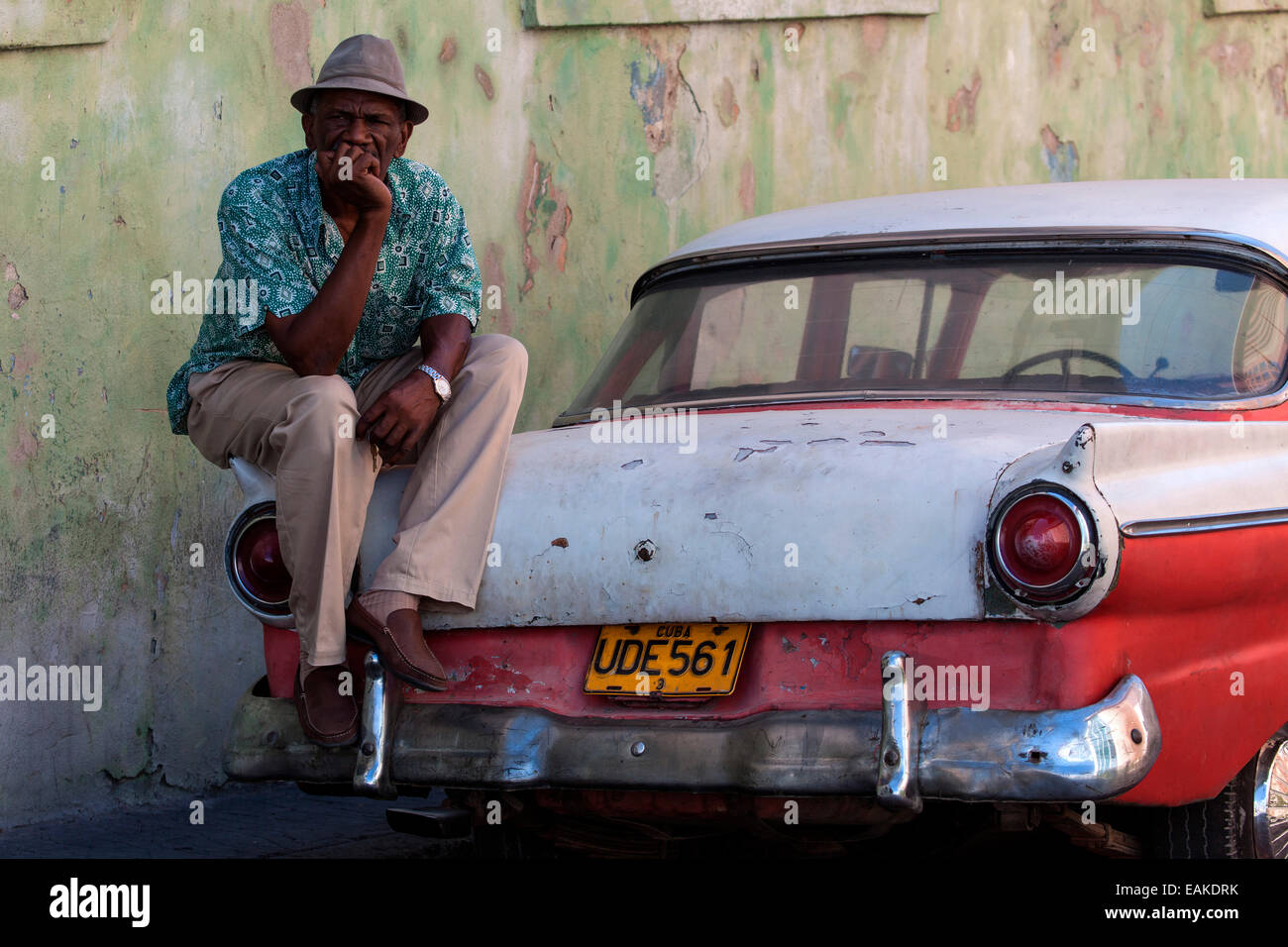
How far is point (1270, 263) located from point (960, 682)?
59.0 inches

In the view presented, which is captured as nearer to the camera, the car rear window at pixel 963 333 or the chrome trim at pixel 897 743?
the chrome trim at pixel 897 743

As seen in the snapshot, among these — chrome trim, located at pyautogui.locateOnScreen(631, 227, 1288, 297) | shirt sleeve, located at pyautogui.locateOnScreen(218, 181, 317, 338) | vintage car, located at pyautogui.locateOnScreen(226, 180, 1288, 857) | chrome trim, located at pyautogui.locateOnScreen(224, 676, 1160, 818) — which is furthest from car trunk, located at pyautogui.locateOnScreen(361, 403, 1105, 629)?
chrome trim, located at pyautogui.locateOnScreen(631, 227, 1288, 297)

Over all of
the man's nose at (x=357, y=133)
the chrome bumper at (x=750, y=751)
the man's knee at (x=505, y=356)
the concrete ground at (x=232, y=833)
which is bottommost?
the concrete ground at (x=232, y=833)

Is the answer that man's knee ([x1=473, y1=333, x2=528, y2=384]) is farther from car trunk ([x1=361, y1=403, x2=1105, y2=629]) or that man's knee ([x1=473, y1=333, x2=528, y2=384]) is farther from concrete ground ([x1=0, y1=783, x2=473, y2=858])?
concrete ground ([x1=0, y1=783, x2=473, y2=858])

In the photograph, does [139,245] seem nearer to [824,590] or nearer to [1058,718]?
[824,590]

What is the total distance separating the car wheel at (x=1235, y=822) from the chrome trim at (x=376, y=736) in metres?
1.68

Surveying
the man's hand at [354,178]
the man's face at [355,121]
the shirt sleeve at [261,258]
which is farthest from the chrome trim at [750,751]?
the man's face at [355,121]

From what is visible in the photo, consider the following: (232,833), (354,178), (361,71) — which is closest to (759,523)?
(354,178)

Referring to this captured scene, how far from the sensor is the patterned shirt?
11.5 feet

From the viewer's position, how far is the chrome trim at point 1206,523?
284 cm

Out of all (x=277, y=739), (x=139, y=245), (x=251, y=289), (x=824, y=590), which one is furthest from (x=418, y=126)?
(x=824, y=590)

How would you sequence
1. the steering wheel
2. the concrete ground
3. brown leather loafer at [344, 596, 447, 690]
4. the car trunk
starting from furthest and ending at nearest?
the concrete ground
the steering wheel
brown leather loafer at [344, 596, 447, 690]
the car trunk

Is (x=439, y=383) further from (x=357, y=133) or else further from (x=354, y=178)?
(x=357, y=133)

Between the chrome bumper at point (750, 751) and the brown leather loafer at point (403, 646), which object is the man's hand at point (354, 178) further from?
the chrome bumper at point (750, 751)
